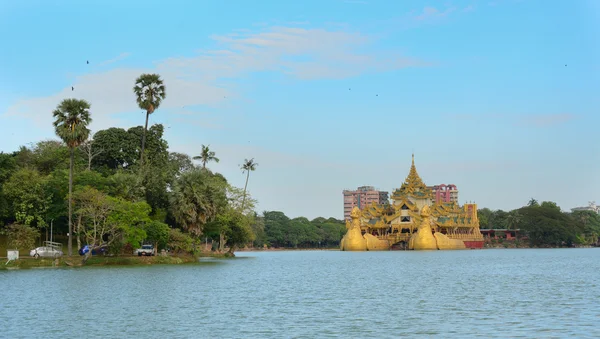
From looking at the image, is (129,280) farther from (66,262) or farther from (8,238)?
(8,238)

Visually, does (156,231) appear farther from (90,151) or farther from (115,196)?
(90,151)

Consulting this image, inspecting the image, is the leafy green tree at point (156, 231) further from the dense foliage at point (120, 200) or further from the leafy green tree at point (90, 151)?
the leafy green tree at point (90, 151)

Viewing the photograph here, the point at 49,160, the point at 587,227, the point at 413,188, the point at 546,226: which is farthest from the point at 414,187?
the point at 49,160

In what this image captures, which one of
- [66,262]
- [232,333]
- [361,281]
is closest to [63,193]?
[66,262]

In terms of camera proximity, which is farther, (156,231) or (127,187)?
(127,187)

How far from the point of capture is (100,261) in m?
61.4

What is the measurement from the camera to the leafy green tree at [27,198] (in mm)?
70125

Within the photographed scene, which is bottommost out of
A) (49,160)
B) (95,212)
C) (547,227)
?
(95,212)

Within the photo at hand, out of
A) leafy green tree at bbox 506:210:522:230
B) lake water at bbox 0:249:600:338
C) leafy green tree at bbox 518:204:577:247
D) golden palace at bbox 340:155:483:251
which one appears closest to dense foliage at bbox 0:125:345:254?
lake water at bbox 0:249:600:338

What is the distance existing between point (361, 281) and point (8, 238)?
123 feet

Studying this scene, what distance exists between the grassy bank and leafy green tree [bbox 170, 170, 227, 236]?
3393mm

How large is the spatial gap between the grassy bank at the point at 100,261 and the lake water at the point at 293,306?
11.9 feet

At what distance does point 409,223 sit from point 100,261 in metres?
86.5

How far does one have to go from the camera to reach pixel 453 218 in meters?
139
